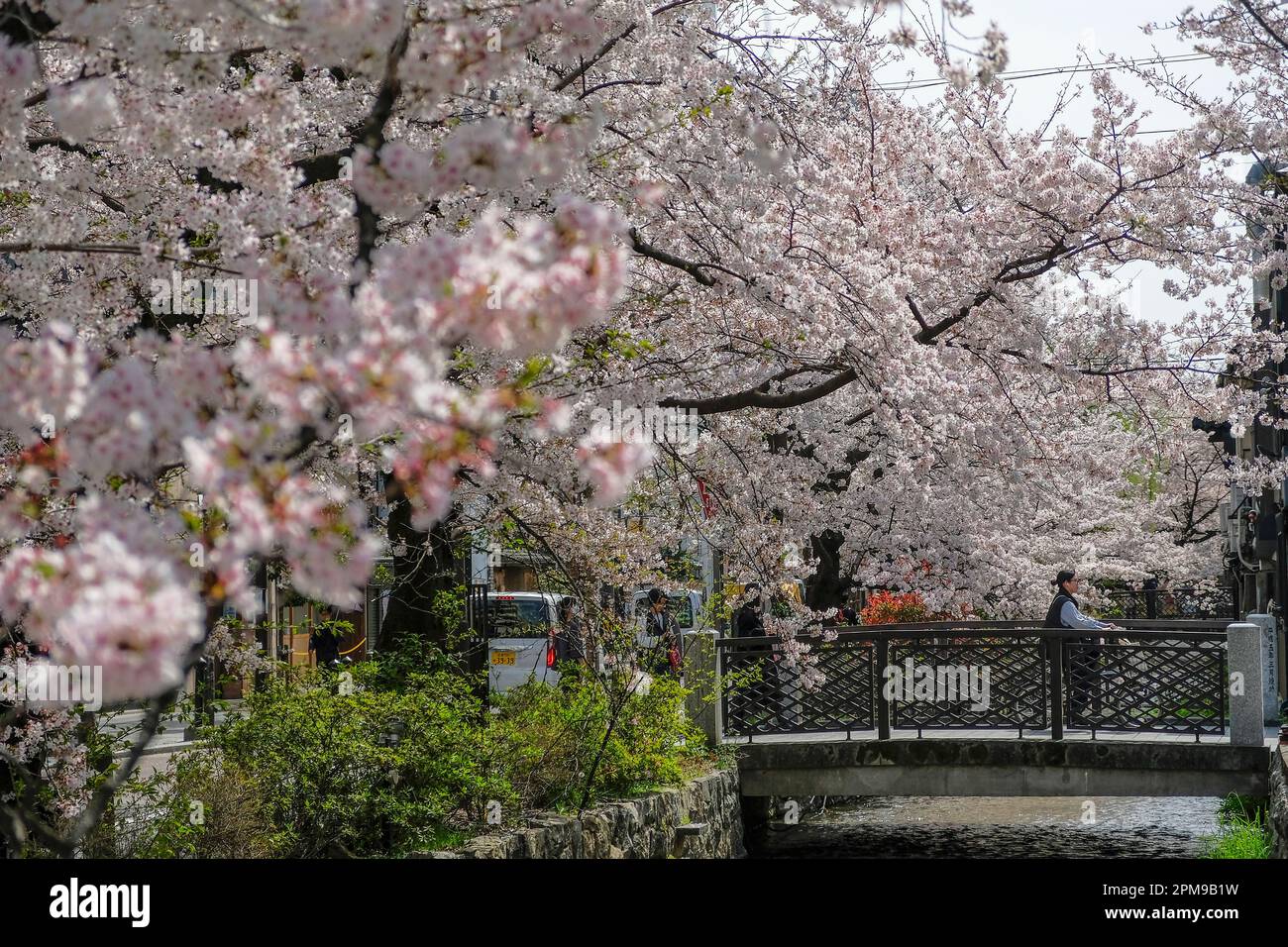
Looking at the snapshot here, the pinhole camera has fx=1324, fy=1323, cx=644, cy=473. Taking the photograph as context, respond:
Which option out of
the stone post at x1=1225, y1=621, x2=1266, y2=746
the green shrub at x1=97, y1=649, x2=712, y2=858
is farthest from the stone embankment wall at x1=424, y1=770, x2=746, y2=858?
the stone post at x1=1225, y1=621, x2=1266, y2=746

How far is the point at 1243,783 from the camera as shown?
13.3 m

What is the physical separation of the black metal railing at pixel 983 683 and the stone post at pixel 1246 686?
0.18m

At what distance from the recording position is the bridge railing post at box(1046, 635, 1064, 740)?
46.0 feet

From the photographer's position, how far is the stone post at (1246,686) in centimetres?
1327

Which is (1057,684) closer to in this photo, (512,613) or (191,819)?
(512,613)

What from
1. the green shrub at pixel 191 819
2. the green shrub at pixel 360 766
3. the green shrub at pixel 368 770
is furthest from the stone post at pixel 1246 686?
the green shrub at pixel 191 819

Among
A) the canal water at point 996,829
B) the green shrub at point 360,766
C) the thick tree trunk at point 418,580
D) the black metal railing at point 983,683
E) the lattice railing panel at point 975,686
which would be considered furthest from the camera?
→ the canal water at point 996,829

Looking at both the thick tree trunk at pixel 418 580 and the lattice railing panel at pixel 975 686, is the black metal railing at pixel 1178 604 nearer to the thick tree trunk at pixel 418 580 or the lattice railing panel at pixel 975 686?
the lattice railing panel at pixel 975 686

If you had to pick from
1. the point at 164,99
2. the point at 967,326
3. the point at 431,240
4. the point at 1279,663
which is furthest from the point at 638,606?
the point at 1279,663

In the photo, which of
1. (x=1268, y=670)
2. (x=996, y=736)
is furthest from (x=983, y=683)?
(x=1268, y=670)

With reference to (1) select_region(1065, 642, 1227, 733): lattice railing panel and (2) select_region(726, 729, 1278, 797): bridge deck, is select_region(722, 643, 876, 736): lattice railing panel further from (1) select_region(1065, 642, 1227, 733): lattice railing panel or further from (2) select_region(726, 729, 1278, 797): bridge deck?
(1) select_region(1065, 642, 1227, 733): lattice railing panel

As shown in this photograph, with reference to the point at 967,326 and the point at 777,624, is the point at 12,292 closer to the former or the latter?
the point at 777,624

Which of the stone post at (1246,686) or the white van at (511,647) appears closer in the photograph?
the stone post at (1246,686)

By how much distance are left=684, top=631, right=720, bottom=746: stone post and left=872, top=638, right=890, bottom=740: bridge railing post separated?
1.76 meters
